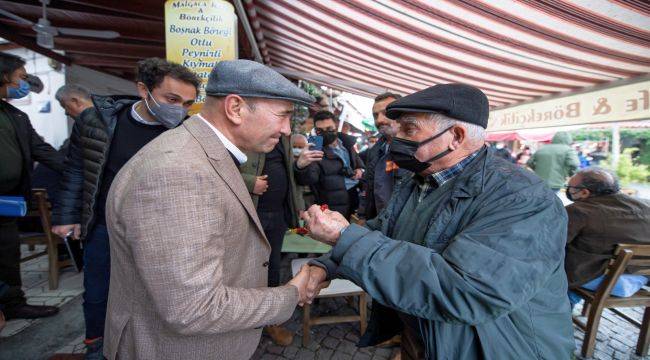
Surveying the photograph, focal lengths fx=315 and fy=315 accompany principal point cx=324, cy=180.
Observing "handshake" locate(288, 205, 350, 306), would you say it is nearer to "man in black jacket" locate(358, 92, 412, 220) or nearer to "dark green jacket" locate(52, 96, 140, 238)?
"man in black jacket" locate(358, 92, 412, 220)

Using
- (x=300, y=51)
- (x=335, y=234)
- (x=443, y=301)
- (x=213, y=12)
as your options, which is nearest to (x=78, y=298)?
(x=213, y=12)

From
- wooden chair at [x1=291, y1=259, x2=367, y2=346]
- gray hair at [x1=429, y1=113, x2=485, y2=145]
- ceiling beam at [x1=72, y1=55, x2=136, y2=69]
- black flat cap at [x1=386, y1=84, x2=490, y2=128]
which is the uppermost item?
ceiling beam at [x1=72, y1=55, x2=136, y2=69]

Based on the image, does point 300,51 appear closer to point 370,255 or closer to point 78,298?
point 78,298

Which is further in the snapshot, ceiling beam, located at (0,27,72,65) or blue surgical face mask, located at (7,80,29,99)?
ceiling beam, located at (0,27,72,65)

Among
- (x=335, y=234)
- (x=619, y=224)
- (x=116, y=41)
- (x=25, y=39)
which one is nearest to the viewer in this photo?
(x=335, y=234)

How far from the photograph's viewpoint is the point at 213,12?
2404 mm

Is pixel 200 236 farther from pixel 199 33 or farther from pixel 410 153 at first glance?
pixel 199 33

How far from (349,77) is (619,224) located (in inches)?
197

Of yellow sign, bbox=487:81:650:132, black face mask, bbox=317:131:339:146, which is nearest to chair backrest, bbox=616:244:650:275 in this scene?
yellow sign, bbox=487:81:650:132

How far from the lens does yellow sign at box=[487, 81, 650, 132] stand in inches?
115

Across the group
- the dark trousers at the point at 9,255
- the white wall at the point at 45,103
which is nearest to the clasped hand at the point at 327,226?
the dark trousers at the point at 9,255

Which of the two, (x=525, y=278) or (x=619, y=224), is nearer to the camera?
(x=525, y=278)

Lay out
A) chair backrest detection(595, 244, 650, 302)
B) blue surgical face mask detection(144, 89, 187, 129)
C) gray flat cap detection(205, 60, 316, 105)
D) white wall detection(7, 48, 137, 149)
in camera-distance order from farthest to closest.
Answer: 1. white wall detection(7, 48, 137, 149)
2. chair backrest detection(595, 244, 650, 302)
3. blue surgical face mask detection(144, 89, 187, 129)
4. gray flat cap detection(205, 60, 316, 105)

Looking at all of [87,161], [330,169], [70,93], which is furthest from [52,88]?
[330,169]
